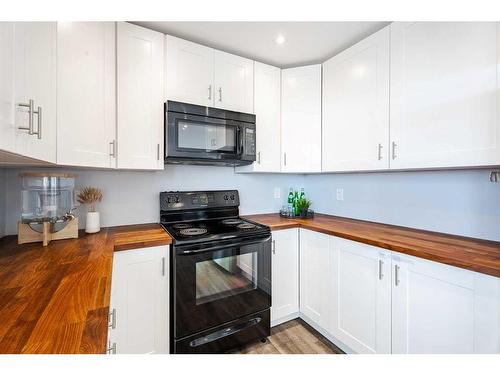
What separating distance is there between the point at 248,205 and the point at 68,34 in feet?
5.96

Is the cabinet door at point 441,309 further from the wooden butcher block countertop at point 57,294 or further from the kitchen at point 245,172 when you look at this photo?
the wooden butcher block countertop at point 57,294

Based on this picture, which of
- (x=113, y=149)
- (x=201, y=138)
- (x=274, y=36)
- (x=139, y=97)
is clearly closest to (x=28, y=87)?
(x=113, y=149)

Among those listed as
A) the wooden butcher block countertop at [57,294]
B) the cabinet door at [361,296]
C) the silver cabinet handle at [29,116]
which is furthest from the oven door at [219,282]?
the silver cabinet handle at [29,116]

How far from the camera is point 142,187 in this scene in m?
1.91

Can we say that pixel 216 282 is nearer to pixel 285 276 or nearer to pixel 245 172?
pixel 285 276

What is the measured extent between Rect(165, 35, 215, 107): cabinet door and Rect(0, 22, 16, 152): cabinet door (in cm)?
101

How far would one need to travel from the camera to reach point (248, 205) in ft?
7.80

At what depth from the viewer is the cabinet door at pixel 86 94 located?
4.11ft

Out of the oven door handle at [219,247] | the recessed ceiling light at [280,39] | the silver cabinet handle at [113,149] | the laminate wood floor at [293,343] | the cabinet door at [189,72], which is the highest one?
the recessed ceiling light at [280,39]

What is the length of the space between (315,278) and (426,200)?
102 cm

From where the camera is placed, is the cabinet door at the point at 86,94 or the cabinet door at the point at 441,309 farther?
the cabinet door at the point at 86,94

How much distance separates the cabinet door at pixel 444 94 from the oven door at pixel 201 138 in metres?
1.17

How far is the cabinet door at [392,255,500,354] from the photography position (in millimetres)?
1006

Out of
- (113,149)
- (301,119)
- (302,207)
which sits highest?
(301,119)
